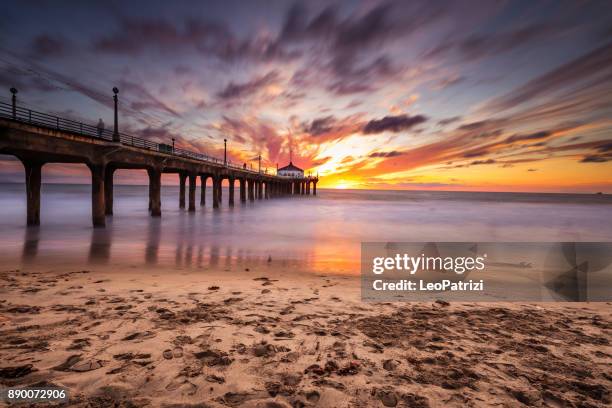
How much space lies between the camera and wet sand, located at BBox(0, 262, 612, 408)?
2.98 m

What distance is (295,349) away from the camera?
389 centimetres

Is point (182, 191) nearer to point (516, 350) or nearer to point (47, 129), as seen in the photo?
point (47, 129)

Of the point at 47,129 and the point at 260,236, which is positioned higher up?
the point at 47,129

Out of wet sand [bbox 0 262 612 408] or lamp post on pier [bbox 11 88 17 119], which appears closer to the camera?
wet sand [bbox 0 262 612 408]

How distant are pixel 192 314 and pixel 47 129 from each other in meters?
15.0

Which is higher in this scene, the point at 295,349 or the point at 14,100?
the point at 14,100

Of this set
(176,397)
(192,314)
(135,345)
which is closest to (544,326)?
(176,397)

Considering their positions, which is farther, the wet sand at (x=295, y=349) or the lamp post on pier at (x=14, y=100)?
the lamp post on pier at (x=14, y=100)

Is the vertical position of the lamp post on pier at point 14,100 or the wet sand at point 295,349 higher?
the lamp post on pier at point 14,100

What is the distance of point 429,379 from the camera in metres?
3.25

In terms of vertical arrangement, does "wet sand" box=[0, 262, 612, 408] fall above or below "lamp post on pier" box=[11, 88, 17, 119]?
below

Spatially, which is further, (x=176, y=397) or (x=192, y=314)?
(x=192, y=314)

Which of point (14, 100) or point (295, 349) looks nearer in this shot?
point (295, 349)

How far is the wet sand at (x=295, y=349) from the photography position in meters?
2.98
